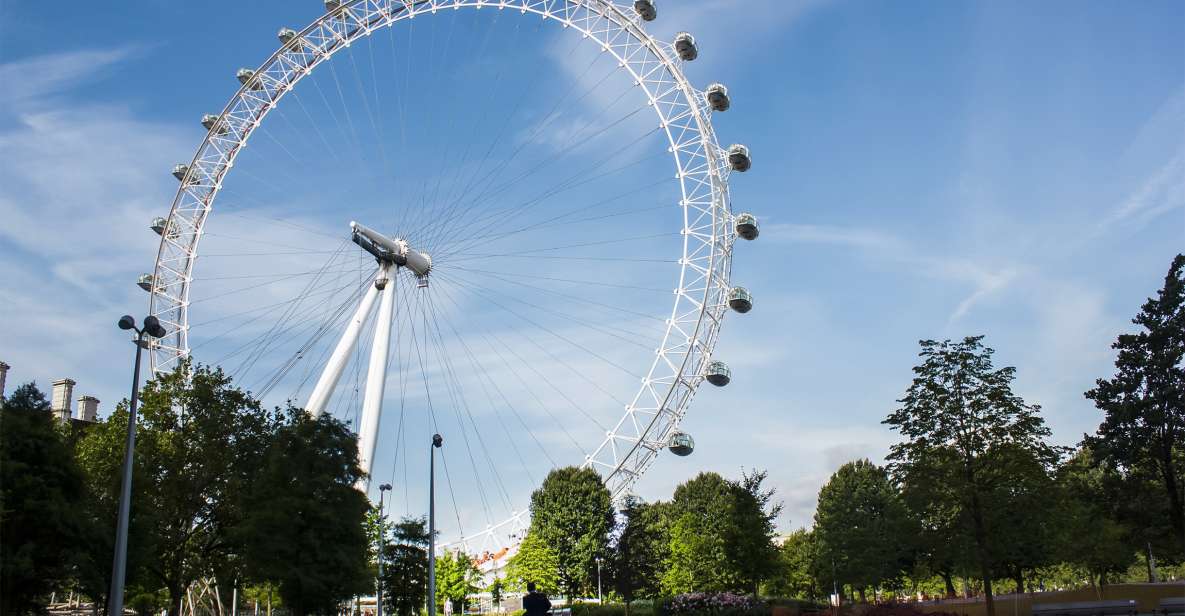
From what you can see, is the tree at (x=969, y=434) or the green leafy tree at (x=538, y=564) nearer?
the tree at (x=969, y=434)

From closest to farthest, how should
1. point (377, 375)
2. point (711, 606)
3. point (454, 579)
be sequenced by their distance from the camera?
1. point (711, 606)
2. point (377, 375)
3. point (454, 579)

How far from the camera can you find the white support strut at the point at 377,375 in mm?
39938

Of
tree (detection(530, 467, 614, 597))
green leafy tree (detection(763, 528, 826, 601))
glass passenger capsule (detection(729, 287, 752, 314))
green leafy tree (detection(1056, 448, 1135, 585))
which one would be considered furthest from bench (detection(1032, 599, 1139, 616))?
green leafy tree (detection(763, 528, 826, 601))

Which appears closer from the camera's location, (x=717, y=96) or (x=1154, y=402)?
(x=1154, y=402)

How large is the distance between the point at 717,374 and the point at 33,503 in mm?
31664

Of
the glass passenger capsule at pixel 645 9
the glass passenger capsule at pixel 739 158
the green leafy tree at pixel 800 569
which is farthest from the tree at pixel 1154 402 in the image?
the green leafy tree at pixel 800 569

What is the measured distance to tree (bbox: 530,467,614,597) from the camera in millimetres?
63750

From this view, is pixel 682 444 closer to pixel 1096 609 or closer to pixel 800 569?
pixel 1096 609

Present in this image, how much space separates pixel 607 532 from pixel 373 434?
26.6 metres

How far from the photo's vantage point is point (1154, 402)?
125 feet

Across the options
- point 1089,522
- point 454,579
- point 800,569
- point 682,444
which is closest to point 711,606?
point 682,444

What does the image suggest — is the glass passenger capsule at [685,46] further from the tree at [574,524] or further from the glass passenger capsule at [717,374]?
the tree at [574,524]

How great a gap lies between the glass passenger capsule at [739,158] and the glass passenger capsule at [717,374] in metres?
10.6

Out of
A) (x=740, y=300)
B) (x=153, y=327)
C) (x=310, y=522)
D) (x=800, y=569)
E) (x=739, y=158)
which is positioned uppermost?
(x=739, y=158)
